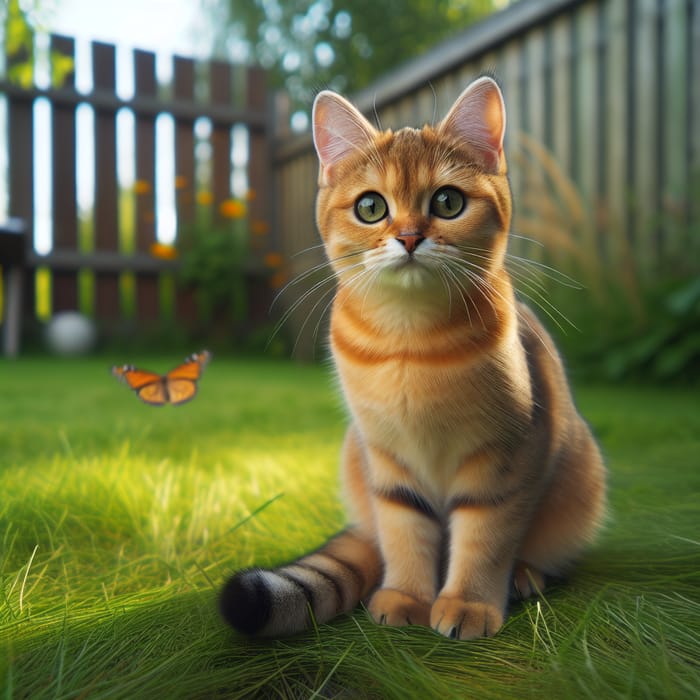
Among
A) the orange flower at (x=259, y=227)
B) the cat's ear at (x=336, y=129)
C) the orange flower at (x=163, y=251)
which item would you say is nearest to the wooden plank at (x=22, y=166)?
the orange flower at (x=163, y=251)

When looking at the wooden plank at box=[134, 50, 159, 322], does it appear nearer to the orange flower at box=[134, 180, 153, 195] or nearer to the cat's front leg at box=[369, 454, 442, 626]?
the orange flower at box=[134, 180, 153, 195]

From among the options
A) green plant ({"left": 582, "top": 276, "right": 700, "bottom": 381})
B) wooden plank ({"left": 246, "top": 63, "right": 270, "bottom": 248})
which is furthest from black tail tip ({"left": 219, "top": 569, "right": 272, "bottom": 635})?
wooden plank ({"left": 246, "top": 63, "right": 270, "bottom": 248})

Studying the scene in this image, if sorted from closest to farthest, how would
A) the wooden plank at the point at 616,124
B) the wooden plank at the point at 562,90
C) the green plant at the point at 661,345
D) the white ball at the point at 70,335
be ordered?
the green plant at the point at 661,345 → the wooden plank at the point at 616,124 → the wooden plank at the point at 562,90 → the white ball at the point at 70,335

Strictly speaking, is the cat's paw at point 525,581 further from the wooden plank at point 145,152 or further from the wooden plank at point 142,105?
the wooden plank at point 142,105

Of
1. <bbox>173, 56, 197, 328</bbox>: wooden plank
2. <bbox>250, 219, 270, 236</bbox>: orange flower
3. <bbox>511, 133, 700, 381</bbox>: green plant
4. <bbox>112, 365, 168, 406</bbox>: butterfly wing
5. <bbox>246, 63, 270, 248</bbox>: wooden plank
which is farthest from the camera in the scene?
<bbox>246, 63, 270, 248</bbox>: wooden plank

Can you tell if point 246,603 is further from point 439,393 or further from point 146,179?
point 146,179

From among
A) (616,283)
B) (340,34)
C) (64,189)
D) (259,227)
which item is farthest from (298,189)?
(340,34)
